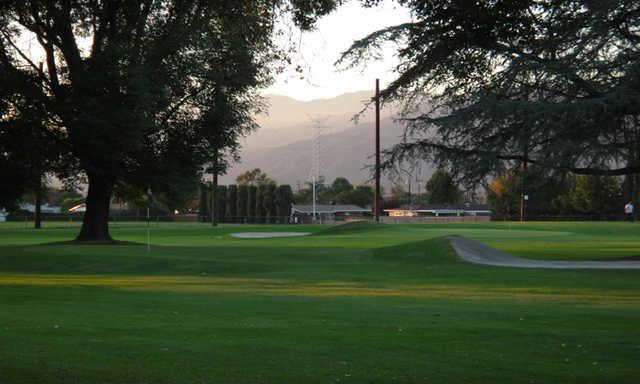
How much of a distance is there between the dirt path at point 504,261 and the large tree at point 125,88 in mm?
9740

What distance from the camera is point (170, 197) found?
39062 mm

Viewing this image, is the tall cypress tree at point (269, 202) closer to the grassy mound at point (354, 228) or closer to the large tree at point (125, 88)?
the grassy mound at point (354, 228)

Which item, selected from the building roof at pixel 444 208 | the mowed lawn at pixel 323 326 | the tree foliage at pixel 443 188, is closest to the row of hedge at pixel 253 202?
the building roof at pixel 444 208

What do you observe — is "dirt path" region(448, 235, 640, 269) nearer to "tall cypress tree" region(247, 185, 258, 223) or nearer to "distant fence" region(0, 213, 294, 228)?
"distant fence" region(0, 213, 294, 228)

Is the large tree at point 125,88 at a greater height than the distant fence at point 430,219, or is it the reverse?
the large tree at point 125,88

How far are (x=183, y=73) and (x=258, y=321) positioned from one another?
76.3ft

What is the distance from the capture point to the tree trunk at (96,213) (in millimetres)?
38562

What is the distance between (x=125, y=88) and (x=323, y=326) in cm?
2281

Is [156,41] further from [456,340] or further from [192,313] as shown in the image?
[456,340]

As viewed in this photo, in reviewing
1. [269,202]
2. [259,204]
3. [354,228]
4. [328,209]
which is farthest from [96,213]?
[328,209]

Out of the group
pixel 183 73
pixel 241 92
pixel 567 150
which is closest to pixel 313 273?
pixel 567 150

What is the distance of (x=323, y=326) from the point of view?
11320 mm

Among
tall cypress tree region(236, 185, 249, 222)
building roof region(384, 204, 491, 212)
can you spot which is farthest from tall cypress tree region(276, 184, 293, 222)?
building roof region(384, 204, 491, 212)

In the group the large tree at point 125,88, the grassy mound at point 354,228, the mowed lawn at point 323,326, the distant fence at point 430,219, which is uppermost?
the large tree at point 125,88
